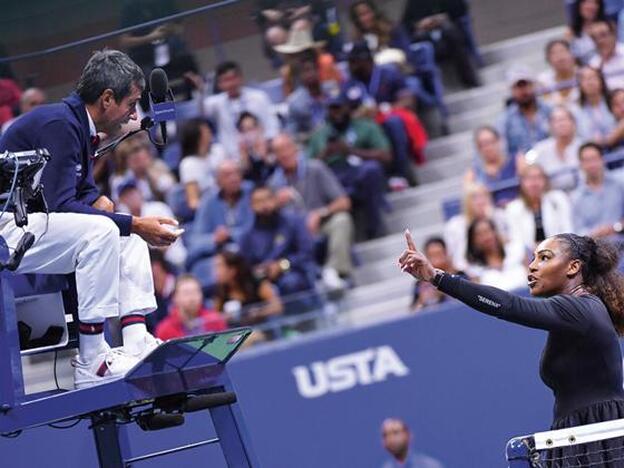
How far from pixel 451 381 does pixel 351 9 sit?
2663 mm

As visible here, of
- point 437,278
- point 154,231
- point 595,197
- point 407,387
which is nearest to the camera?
point 437,278

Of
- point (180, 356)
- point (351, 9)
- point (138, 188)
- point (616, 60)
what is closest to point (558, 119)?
point (616, 60)

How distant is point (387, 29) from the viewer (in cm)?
1122

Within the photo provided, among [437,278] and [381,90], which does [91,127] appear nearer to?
[437,278]

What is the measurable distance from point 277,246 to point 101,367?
4477mm

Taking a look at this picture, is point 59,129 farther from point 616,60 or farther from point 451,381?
point 616,60

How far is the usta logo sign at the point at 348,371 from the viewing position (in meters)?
9.59

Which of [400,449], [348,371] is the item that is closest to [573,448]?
[400,449]

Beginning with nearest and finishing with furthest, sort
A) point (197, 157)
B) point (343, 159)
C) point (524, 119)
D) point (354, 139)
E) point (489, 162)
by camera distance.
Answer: point (489, 162) → point (524, 119) → point (343, 159) → point (354, 139) → point (197, 157)

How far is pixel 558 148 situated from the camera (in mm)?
10133

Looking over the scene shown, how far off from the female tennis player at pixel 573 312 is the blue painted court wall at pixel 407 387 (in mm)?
3648

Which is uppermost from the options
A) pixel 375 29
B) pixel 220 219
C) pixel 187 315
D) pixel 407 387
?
pixel 375 29

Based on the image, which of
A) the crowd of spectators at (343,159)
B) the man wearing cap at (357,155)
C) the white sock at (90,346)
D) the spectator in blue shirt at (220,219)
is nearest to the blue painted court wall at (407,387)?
the crowd of spectators at (343,159)

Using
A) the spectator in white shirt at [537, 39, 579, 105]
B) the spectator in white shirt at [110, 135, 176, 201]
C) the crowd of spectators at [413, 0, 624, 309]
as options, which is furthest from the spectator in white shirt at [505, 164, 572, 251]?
the spectator in white shirt at [110, 135, 176, 201]
